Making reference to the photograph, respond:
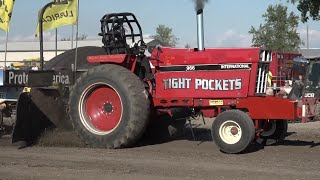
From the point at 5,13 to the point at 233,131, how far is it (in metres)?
8.43

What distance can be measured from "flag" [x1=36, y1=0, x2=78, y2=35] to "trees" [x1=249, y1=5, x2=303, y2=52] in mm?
29462

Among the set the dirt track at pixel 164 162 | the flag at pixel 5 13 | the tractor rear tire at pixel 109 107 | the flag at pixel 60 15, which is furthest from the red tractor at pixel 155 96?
the flag at pixel 5 13

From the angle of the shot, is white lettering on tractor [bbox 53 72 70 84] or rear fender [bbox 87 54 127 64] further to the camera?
white lettering on tractor [bbox 53 72 70 84]

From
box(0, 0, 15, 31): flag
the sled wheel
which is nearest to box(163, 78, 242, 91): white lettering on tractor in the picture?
the sled wheel

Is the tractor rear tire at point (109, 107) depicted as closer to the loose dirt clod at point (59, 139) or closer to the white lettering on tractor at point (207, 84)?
the loose dirt clod at point (59, 139)

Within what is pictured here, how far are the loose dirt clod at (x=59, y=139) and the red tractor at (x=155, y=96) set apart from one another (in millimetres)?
163

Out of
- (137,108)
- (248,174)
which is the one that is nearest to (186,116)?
(137,108)

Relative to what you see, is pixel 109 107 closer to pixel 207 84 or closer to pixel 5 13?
pixel 207 84

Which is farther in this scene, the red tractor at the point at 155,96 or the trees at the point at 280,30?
the trees at the point at 280,30

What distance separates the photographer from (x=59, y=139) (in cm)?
978

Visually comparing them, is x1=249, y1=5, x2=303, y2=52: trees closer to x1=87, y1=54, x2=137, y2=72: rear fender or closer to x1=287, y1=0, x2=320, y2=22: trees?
x1=287, y1=0, x2=320, y2=22: trees

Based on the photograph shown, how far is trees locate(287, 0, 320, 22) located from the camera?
70.0 feet

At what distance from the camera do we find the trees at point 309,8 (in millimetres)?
21328

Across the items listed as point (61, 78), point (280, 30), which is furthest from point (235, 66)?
point (280, 30)
